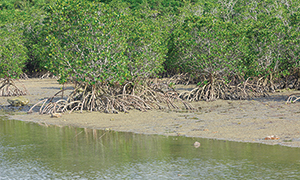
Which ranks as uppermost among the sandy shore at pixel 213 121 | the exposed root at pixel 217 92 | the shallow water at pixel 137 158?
the exposed root at pixel 217 92

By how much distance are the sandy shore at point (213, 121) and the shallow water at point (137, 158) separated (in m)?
0.81

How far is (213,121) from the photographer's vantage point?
1323 centimetres

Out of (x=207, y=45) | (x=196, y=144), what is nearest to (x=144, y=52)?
(x=207, y=45)

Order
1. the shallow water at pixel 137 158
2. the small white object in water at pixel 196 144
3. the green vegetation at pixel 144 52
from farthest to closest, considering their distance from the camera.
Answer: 1. the green vegetation at pixel 144 52
2. the small white object in water at pixel 196 144
3. the shallow water at pixel 137 158

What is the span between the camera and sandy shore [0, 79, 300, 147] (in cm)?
1090

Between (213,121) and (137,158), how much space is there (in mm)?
5117

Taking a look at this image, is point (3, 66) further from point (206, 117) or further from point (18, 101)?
point (206, 117)

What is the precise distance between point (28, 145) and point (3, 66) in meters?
13.3

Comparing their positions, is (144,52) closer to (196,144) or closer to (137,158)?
(196,144)

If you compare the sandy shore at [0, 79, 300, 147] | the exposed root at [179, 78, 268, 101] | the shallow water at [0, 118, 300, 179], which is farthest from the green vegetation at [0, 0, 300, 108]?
the shallow water at [0, 118, 300, 179]

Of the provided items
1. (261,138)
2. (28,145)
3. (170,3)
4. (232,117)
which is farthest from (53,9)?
(170,3)

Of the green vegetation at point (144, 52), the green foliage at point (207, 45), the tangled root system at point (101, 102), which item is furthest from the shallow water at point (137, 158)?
the green foliage at point (207, 45)

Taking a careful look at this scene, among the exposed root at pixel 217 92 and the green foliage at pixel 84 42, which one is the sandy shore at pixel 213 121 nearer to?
the exposed root at pixel 217 92

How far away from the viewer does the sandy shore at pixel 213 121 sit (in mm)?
10898
